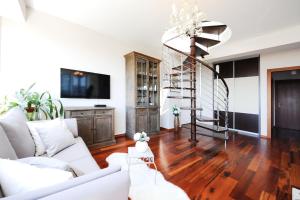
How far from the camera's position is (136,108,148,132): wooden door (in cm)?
373

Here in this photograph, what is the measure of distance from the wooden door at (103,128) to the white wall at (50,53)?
56 cm

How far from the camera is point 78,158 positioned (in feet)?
5.05

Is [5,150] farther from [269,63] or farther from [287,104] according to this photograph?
[287,104]

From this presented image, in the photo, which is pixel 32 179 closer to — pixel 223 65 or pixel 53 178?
pixel 53 178

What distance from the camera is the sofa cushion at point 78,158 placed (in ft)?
4.41

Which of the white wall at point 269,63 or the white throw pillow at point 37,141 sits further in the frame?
the white wall at point 269,63

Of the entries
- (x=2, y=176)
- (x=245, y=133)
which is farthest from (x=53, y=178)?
(x=245, y=133)

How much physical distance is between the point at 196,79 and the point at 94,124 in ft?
12.4

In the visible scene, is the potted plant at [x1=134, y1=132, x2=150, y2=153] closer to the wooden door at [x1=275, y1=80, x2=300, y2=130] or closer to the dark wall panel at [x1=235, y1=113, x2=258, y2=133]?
the dark wall panel at [x1=235, y1=113, x2=258, y2=133]

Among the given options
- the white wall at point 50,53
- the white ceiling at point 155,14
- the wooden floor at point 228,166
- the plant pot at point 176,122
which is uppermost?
the white ceiling at point 155,14

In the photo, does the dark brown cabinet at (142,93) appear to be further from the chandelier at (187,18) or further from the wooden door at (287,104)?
the wooden door at (287,104)

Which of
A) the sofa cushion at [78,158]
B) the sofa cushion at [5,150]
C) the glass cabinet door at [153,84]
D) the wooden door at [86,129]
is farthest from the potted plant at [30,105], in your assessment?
the glass cabinet door at [153,84]

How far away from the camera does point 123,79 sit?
156 inches

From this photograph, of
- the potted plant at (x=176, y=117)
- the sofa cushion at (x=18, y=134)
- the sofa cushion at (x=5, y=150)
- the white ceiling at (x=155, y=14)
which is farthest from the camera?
the potted plant at (x=176, y=117)
